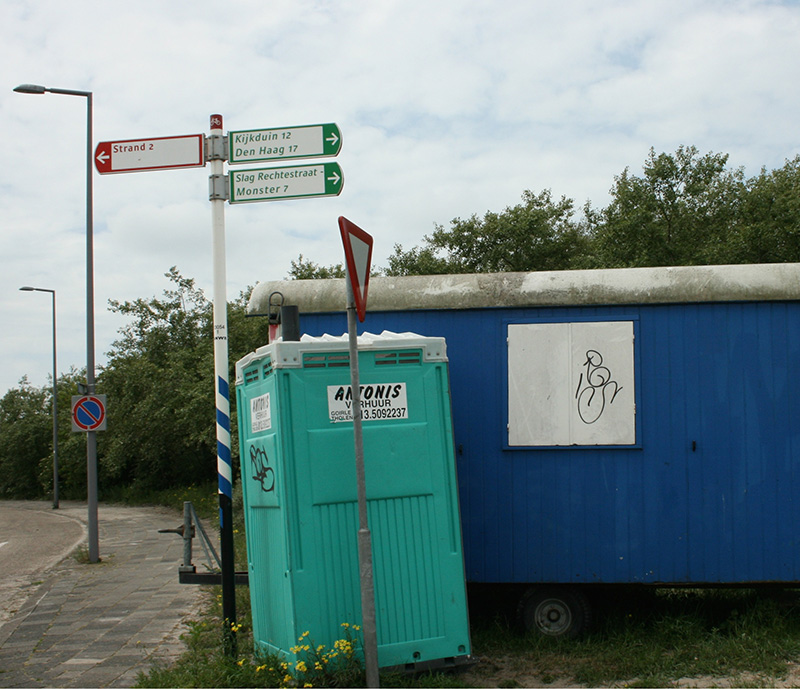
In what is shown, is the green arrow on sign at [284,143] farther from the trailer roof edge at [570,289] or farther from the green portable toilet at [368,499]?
the green portable toilet at [368,499]

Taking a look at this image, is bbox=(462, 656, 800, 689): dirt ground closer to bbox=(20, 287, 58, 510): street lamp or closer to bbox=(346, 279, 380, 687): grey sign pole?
bbox=(346, 279, 380, 687): grey sign pole

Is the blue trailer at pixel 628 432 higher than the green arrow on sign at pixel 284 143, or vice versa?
the green arrow on sign at pixel 284 143

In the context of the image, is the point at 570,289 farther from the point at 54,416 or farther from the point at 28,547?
the point at 54,416

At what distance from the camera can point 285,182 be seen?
592cm

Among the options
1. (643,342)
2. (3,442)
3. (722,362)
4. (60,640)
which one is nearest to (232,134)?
(643,342)

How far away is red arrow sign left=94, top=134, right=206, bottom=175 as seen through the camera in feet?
19.7

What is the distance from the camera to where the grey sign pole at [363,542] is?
4.59m

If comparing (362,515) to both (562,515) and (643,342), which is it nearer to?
(562,515)

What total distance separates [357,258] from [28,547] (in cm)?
1405

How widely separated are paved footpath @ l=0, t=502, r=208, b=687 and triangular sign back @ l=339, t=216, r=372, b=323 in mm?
3251

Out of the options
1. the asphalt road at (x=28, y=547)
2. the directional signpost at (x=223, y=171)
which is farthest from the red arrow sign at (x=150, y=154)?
the asphalt road at (x=28, y=547)

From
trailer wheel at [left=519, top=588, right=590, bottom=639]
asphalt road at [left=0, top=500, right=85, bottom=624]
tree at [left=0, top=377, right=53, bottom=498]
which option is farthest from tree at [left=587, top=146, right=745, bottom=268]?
tree at [left=0, top=377, right=53, bottom=498]

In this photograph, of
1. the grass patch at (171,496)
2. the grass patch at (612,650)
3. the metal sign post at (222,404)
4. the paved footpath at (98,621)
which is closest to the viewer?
the grass patch at (612,650)

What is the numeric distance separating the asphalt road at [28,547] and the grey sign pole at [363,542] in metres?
5.51
